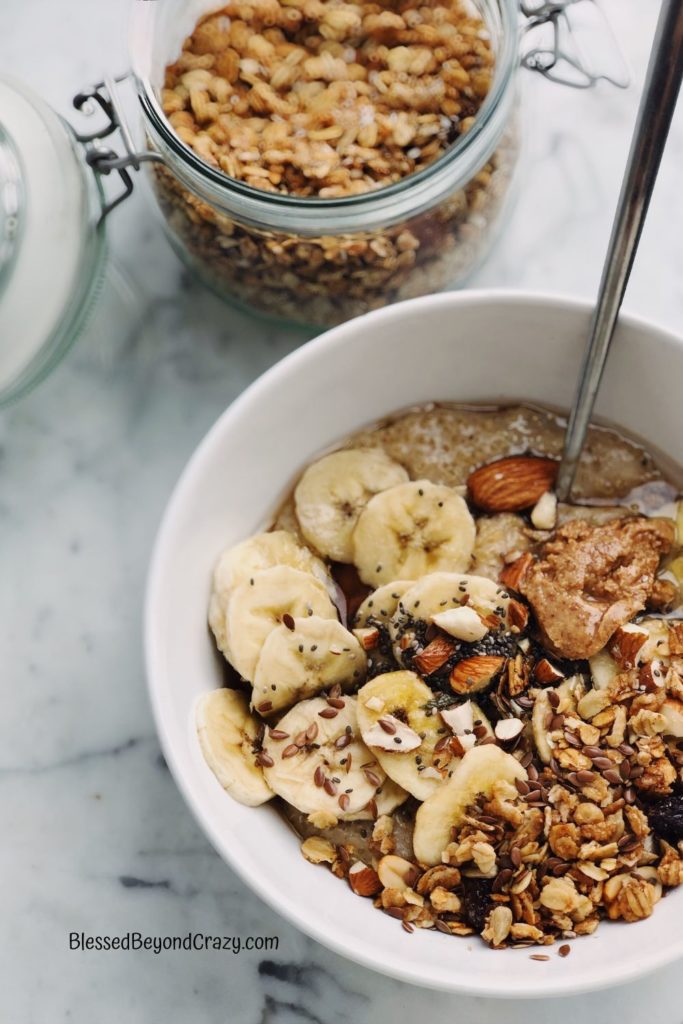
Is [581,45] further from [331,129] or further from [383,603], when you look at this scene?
[383,603]

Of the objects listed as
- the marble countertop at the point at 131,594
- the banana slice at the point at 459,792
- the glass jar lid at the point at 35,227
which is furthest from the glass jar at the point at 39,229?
the banana slice at the point at 459,792

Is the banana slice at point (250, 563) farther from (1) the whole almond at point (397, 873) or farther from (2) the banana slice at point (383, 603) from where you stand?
(1) the whole almond at point (397, 873)

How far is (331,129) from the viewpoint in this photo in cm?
111

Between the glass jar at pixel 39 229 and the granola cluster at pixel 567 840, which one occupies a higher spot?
the glass jar at pixel 39 229

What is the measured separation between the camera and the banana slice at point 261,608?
109 cm

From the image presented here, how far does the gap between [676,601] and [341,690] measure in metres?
0.33

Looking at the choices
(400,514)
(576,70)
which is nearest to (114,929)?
(400,514)

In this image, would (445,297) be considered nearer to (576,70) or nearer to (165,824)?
(576,70)

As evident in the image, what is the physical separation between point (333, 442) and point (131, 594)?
287mm

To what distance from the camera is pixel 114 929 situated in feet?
4.04

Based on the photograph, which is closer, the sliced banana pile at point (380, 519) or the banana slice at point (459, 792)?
the banana slice at point (459, 792)

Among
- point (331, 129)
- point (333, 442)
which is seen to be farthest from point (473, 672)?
point (331, 129)

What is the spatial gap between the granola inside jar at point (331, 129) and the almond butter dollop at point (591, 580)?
1.04 ft

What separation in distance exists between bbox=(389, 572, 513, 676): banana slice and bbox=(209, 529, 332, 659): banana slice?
0.12 m
